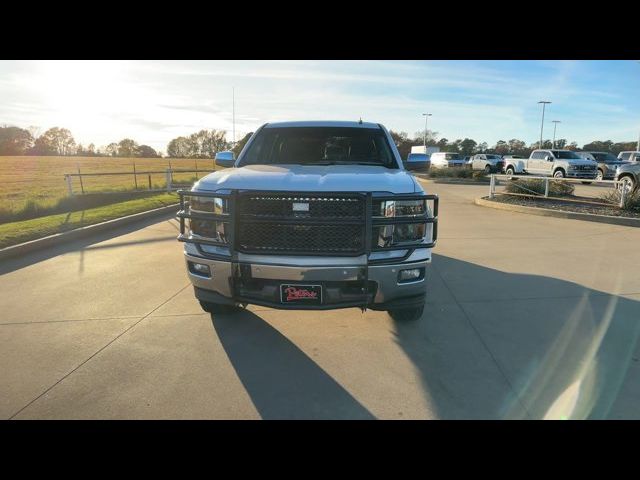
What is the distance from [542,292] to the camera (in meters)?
4.88

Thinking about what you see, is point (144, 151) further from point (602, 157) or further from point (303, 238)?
point (303, 238)

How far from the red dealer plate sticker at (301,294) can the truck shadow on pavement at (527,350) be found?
0.97 meters

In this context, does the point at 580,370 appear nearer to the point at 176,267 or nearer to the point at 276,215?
the point at 276,215

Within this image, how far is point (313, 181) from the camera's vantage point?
3.35 m

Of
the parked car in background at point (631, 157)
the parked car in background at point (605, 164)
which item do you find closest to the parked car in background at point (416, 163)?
the parked car in background at point (605, 164)

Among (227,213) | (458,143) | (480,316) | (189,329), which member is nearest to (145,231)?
(189,329)

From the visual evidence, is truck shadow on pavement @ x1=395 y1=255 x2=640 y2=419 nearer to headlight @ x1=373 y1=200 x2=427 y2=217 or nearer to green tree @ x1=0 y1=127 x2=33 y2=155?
headlight @ x1=373 y1=200 x2=427 y2=217

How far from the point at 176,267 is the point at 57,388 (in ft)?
10.2

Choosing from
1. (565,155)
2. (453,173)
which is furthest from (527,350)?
(453,173)

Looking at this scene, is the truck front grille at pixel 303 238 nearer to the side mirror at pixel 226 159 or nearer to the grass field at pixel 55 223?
the side mirror at pixel 226 159

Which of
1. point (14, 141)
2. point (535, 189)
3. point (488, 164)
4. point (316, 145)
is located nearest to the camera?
point (316, 145)

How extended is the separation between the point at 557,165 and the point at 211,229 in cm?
2649

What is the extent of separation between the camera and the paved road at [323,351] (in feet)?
9.06

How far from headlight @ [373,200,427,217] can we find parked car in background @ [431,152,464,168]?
118 ft
